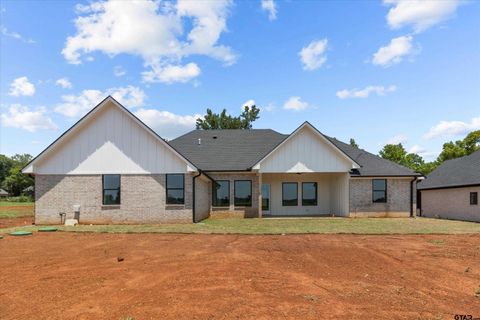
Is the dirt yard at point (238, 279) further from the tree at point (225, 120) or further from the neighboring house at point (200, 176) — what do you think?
the tree at point (225, 120)

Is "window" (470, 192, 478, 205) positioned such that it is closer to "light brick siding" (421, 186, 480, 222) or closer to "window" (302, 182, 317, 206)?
"light brick siding" (421, 186, 480, 222)

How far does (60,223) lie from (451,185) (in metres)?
26.2

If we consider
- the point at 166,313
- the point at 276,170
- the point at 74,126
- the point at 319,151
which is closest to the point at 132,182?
the point at 74,126

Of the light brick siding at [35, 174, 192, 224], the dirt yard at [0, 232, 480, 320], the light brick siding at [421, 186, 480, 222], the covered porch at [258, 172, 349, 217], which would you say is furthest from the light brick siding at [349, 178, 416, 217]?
the light brick siding at [35, 174, 192, 224]

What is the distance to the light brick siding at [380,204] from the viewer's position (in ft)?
75.5

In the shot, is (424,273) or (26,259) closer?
(424,273)

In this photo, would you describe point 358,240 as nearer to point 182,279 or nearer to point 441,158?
point 182,279

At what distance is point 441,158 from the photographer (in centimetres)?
5244

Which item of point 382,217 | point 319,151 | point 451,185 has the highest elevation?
point 319,151

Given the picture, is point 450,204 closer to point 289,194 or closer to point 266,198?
point 289,194

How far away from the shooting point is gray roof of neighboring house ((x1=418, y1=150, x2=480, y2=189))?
23.8 m

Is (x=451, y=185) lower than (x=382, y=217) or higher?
higher

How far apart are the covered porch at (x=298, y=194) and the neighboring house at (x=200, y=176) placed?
75mm

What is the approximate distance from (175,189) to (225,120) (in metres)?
33.7
